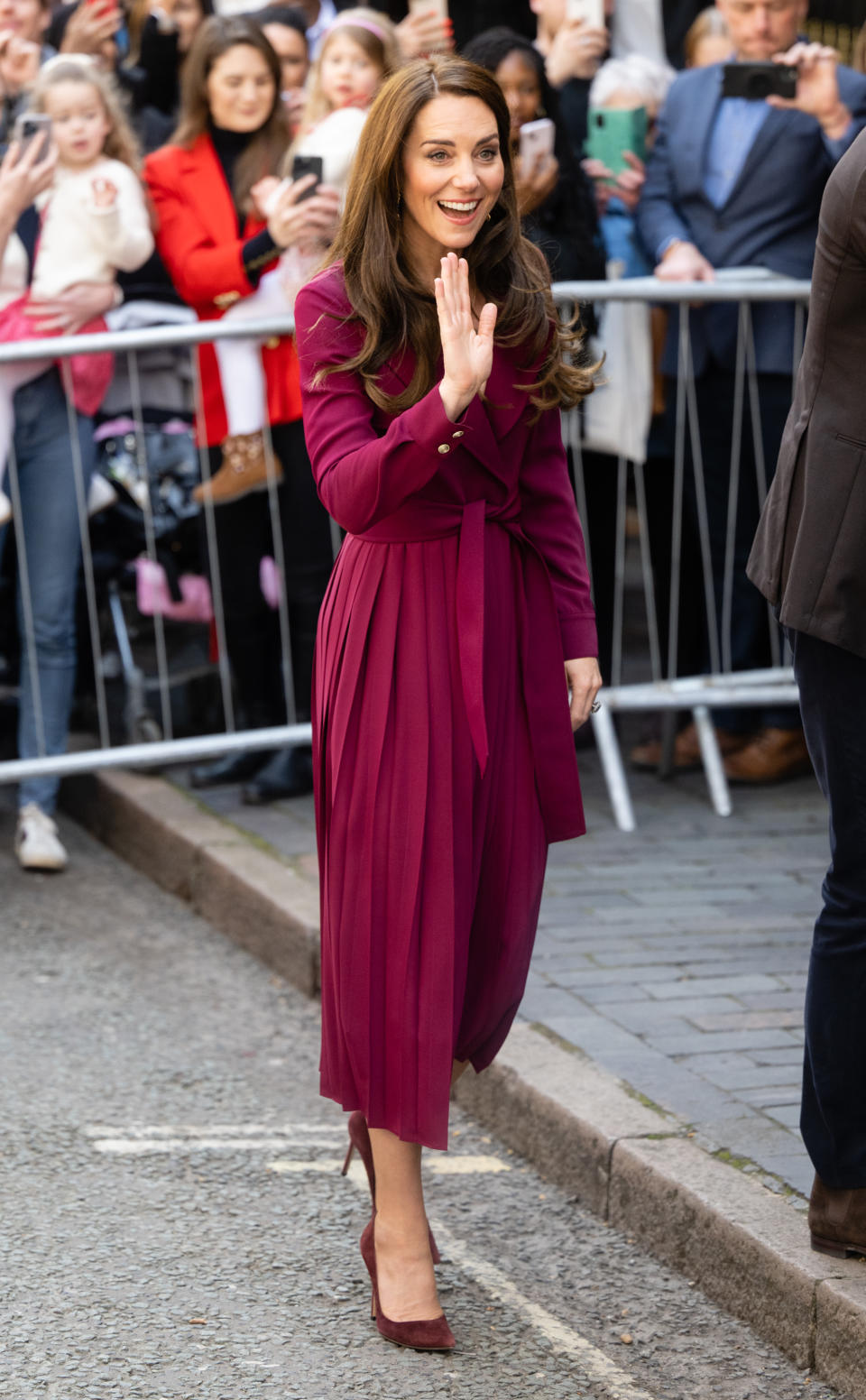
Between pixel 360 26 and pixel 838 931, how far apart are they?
428 cm

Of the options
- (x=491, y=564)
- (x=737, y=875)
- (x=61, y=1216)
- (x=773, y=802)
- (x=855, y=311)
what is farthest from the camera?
(x=773, y=802)

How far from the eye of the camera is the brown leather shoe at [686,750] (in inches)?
276

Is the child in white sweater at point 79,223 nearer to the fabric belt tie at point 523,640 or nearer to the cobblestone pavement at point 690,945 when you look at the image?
the cobblestone pavement at point 690,945

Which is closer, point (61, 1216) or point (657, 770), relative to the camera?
point (61, 1216)

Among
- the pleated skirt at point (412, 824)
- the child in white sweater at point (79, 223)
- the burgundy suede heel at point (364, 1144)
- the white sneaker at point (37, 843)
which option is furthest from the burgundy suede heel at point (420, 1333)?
the child in white sweater at point (79, 223)

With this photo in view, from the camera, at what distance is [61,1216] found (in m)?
3.85

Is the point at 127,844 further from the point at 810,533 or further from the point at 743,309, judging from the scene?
the point at 810,533

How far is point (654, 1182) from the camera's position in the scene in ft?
12.4

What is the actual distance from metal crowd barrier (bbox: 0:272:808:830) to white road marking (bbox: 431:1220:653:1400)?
104 inches

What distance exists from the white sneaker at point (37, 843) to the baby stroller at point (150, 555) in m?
0.40

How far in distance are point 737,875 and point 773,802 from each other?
880mm

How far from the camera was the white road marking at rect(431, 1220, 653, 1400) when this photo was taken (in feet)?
10.7

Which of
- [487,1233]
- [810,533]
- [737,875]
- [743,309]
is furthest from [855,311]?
[743,309]

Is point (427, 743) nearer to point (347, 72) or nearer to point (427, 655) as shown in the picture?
point (427, 655)
